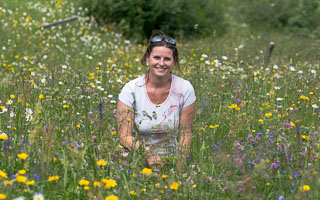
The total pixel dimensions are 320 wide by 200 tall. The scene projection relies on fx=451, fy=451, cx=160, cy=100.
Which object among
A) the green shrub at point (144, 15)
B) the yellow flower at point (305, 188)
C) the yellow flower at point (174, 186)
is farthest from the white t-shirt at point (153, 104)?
the green shrub at point (144, 15)

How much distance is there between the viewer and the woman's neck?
3613 mm

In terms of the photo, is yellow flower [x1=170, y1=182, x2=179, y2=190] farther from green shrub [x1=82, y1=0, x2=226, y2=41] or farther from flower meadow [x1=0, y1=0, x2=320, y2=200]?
green shrub [x1=82, y1=0, x2=226, y2=41]

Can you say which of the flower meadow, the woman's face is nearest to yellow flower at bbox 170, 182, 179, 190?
the flower meadow

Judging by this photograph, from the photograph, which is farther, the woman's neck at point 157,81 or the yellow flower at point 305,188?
the woman's neck at point 157,81

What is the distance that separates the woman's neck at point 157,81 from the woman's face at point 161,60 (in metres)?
0.06

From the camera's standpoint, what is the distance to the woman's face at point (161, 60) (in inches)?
139

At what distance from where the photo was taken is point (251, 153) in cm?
305

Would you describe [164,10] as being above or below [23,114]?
above

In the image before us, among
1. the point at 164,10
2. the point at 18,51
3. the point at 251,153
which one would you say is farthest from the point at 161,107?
the point at 164,10

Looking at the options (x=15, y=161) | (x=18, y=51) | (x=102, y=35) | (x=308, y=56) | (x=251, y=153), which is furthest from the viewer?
(x=102, y=35)

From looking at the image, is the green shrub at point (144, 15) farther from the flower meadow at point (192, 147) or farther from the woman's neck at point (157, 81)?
the woman's neck at point (157, 81)

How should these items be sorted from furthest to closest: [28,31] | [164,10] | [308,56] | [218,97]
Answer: [164,10] → [28,31] → [308,56] → [218,97]

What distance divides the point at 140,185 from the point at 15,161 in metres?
0.77

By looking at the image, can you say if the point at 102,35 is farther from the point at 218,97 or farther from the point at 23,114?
the point at 23,114
